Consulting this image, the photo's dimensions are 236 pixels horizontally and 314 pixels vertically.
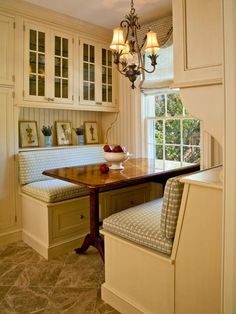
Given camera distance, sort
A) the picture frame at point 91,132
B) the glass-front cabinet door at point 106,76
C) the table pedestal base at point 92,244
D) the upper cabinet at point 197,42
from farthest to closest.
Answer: the picture frame at point 91,132 → the glass-front cabinet door at point 106,76 → the table pedestal base at point 92,244 → the upper cabinet at point 197,42

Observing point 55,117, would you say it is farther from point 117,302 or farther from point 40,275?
point 117,302

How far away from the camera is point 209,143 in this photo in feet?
9.32

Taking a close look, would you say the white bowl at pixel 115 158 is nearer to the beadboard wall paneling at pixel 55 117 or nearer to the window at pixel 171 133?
the window at pixel 171 133

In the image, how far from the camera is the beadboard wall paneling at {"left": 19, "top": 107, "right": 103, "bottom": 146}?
11.1 ft

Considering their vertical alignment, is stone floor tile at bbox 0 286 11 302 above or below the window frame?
below

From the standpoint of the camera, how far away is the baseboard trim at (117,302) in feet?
5.65

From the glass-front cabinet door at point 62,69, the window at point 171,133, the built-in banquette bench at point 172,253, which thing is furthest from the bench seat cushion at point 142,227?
the glass-front cabinet door at point 62,69

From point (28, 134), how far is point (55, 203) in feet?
3.67

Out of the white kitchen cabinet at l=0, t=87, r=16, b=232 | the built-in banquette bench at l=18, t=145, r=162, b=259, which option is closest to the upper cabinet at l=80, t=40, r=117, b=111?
the built-in banquette bench at l=18, t=145, r=162, b=259

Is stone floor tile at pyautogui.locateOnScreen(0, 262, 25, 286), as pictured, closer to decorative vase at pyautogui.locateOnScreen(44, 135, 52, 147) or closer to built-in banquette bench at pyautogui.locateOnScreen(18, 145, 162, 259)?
built-in banquette bench at pyautogui.locateOnScreen(18, 145, 162, 259)

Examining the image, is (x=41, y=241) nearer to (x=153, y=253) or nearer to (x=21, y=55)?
(x=153, y=253)

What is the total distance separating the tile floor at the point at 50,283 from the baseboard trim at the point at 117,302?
0.03m

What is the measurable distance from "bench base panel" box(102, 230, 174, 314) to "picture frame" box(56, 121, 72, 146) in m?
1.98

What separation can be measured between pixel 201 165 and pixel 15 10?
2.62m
